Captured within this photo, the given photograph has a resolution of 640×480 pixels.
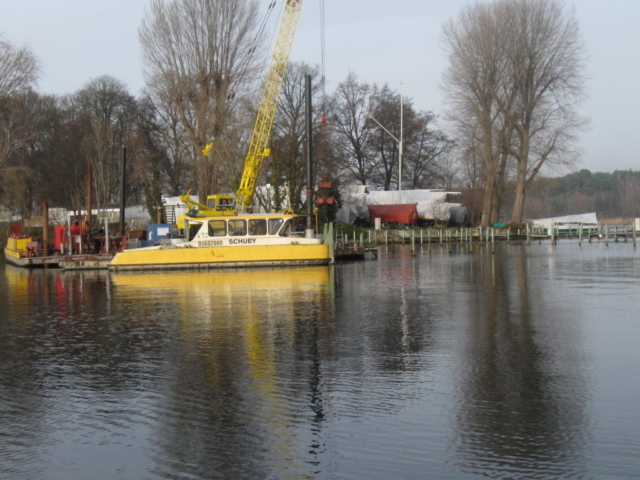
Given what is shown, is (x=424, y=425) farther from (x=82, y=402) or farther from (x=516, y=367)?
(x=82, y=402)

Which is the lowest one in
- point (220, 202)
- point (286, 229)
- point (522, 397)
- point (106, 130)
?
point (522, 397)

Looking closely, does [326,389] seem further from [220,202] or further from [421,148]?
[421,148]

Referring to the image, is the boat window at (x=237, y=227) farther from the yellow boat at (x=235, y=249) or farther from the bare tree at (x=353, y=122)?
the bare tree at (x=353, y=122)

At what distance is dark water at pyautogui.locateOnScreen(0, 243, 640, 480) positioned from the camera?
283 inches

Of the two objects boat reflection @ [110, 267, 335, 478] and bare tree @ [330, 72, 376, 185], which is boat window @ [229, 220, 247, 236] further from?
bare tree @ [330, 72, 376, 185]

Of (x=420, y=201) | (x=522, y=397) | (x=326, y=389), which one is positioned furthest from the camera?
(x=420, y=201)

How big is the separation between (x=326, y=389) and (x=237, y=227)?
84.5 feet

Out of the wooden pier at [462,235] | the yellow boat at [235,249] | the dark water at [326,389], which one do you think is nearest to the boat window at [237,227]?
the yellow boat at [235,249]

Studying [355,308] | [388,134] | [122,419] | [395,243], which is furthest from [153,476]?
[388,134]

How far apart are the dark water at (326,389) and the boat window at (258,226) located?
49.7ft

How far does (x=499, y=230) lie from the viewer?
6381 centimetres

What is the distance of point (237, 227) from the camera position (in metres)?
35.0

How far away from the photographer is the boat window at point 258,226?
3494 centimetres

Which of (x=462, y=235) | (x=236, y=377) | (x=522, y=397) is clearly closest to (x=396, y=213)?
(x=462, y=235)
